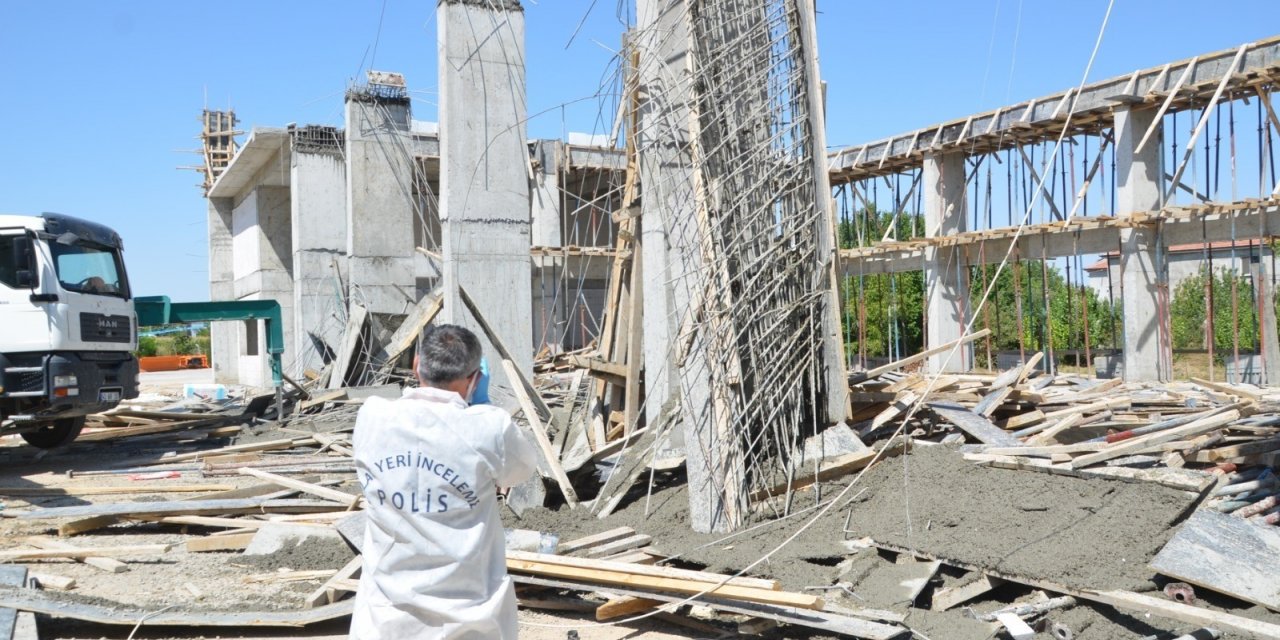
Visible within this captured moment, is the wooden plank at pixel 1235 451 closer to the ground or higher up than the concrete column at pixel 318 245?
closer to the ground

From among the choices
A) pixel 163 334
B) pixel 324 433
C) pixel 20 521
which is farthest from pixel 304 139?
pixel 163 334

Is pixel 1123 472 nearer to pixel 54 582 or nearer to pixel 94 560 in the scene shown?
pixel 54 582

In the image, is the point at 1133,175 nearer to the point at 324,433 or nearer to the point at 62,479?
the point at 324,433

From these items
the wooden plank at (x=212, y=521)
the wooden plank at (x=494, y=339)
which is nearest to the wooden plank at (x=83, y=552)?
the wooden plank at (x=212, y=521)

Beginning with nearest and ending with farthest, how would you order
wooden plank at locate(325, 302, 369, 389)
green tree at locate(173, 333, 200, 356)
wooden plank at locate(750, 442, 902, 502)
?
1. wooden plank at locate(750, 442, 902, 502)
2. wooden plank at locate(325, 302, 369, 389)
3. green tree at locate(173, 333, 200, 356)

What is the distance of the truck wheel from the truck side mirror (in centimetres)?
278

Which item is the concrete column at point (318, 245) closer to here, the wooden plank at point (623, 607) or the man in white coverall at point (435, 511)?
the wooden plank at point (623, 607)

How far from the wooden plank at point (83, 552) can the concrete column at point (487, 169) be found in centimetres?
431

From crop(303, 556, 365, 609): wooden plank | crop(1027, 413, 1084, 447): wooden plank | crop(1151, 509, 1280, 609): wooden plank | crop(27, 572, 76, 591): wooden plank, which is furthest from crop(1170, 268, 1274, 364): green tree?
crop(27, 572, 76, 591): wooden plank

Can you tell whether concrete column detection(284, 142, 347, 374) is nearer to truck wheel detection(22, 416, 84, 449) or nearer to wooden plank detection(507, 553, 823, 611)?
truck wheel detection(22, 416, 84, 449)

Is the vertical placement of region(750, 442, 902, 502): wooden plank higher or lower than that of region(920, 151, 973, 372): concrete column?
lower

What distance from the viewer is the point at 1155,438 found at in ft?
22.6

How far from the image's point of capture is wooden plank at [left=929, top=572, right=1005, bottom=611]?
209 inches

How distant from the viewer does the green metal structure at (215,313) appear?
15648 millimetres
